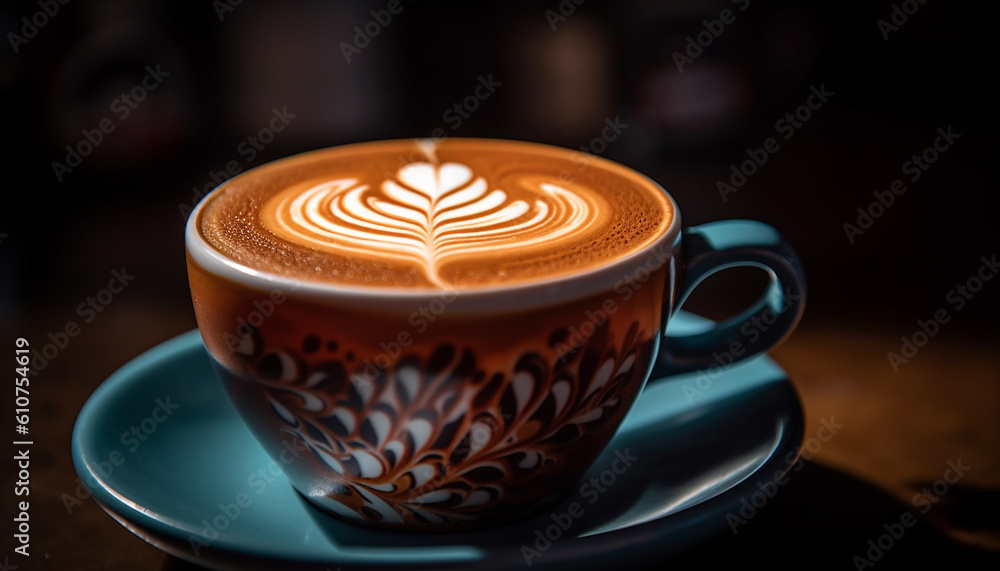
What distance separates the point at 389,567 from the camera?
16.6 inches

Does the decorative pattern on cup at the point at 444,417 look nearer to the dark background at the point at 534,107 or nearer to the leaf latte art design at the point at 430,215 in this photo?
the leaf latte art design at the point at 430,215

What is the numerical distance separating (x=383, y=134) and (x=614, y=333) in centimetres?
96

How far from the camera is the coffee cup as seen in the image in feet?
1.48

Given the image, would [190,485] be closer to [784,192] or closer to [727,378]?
[727,378]

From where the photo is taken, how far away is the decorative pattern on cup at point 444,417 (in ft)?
1.51

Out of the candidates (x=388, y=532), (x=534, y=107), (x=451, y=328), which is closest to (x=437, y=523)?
(x=388, y=532)

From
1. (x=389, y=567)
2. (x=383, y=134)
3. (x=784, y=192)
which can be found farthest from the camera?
(x=383, y=134)

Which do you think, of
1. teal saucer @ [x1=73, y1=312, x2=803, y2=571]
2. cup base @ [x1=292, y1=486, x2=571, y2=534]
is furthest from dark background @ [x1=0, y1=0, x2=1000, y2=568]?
cup base @ [x1=292, y1=486, x2=571, y2=534]

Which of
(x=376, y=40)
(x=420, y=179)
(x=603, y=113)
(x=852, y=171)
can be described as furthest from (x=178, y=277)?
(x=852, y=171)

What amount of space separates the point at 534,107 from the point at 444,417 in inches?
39.8

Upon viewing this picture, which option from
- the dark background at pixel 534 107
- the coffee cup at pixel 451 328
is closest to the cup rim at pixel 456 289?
the coffee cup at pixel 451 328

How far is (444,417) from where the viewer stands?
47 cm

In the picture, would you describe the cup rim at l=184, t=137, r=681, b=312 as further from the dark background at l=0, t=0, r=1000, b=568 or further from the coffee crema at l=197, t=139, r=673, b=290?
the dark background at l=0, t=0, r=1000, b=568

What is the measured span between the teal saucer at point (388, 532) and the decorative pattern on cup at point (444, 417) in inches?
1.2
